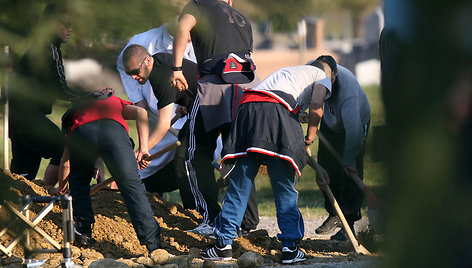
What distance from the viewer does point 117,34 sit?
1.00m

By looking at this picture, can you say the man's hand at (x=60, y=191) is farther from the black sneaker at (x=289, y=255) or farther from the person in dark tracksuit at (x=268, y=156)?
the black sneaker at (x=289, y=255)

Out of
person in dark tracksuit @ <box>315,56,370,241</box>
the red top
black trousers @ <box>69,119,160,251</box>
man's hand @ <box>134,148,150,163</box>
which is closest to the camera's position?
the red top

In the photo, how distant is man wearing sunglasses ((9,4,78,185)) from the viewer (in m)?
0.98

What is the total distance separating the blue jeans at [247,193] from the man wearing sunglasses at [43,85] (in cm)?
279

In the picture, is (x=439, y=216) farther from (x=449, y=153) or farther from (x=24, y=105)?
(x=24, y=105)

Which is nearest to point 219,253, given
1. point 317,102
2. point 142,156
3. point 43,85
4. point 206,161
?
point 206,161

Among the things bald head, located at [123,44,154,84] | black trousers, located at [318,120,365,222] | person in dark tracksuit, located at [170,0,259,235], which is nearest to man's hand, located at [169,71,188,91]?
bald head, located at [123,44,154,84]

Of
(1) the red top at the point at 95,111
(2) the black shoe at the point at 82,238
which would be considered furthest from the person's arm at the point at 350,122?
(1) the red top at the point at 95,111

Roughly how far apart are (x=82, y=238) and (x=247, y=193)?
1207 mm

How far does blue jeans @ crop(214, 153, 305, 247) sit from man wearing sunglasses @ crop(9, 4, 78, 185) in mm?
2785

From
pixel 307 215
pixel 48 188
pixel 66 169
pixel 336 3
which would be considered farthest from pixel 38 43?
pixel 307 215

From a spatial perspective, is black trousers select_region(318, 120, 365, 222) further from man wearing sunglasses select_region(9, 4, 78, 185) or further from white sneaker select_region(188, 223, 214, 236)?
man wearing sunglasses select_region(9, 4, 78, 185)

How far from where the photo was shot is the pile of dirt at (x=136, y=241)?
4.21 meters

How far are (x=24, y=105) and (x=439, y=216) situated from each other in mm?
744
